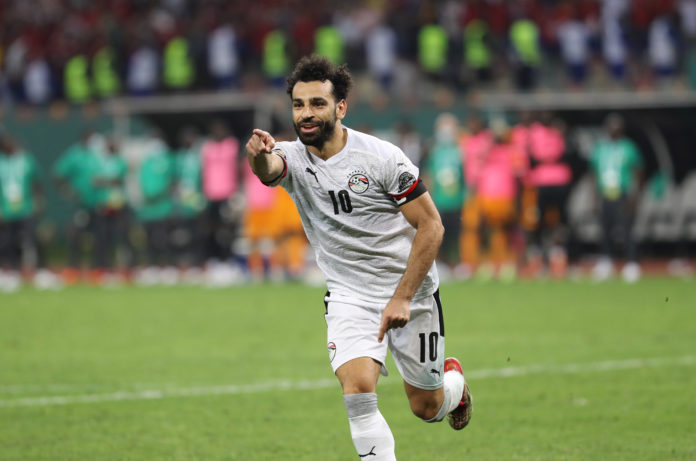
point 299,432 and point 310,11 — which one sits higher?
point 310,11

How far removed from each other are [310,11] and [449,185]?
8.25 metres

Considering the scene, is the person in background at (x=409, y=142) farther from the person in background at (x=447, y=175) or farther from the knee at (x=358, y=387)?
Answer: the knee at (x=358, y=387)

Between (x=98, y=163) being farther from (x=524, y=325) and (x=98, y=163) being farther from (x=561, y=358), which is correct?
(x=561, y=358)

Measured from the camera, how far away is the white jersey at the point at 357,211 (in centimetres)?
521

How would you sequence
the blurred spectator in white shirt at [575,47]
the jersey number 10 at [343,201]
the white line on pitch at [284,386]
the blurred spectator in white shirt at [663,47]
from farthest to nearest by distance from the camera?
the blurred spectator in white shirt at [575,47] < the blurred spectator in white shirt at [663,47] < the white line on pitch at [284,386] < the jersey number 10 at [343,201]

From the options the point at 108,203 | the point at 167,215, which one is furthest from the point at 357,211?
the point at 167,215

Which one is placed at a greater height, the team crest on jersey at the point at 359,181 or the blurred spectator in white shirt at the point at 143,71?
the blurred spectator in white shirt at the point at 143,71

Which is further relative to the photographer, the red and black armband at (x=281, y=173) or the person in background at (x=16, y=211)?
the person in background at (x=16, y=211)

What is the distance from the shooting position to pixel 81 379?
8.74 meters

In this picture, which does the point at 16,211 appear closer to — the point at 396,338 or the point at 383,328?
the point at 396,338

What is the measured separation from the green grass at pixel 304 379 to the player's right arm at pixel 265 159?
1.70m

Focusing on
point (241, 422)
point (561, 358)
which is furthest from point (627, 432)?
point (561, 358)

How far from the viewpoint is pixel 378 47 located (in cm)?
2227

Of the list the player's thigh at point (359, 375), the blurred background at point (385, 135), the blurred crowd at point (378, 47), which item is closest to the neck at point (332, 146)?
the player's thigh at point (359, 375)
